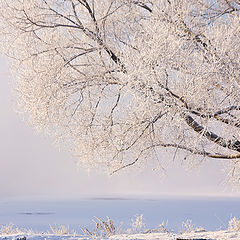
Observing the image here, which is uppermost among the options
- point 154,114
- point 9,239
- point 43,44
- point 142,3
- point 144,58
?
point 142,3

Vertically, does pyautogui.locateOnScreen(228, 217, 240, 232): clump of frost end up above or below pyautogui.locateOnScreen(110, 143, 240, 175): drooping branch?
below

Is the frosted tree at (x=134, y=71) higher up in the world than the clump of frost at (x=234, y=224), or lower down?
higher up

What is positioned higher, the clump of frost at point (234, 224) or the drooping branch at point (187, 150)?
the drooping branch at point (187, 150)

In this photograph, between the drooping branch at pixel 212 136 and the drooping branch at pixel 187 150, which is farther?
the drooping branch at pixel 187 150

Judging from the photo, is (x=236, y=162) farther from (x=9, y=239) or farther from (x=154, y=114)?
(x=9, y=239)

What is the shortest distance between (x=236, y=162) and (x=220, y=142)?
1941 mm

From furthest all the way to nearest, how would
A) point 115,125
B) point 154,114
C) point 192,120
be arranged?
point 115,125 → point 192,120 → point 154,114

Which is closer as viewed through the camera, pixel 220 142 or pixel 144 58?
pixel 144 58

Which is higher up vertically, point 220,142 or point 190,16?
point 190,16

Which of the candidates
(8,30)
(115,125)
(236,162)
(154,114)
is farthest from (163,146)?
(8,30)

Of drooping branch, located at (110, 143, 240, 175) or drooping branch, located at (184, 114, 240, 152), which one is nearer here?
drooping branch, located at (184, 114, 240, 152)

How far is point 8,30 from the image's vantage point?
29.6ft

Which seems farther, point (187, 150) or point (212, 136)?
point (187, 150)

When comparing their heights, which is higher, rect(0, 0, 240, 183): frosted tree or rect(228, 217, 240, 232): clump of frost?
rect(0, 0, 240, 183): frosted tree
